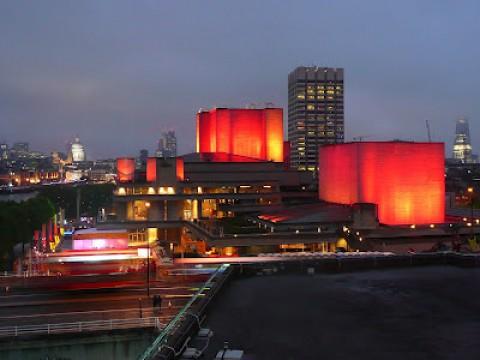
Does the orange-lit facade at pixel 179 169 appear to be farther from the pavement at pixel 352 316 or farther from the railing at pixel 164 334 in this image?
the railing at pixel 164 334

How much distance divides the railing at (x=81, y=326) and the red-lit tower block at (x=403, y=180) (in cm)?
4887

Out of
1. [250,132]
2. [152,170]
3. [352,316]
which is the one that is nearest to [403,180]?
[152,170]

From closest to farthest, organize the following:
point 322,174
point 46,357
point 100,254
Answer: point 46,357 < point 100,254 < point 322,174

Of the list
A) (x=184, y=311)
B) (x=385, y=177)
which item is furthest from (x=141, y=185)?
(x=184, y=311)

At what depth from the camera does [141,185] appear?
8794 cm

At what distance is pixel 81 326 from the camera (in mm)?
26672

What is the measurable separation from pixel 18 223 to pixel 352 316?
227ft

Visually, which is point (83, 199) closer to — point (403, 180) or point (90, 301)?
point (403, 180)

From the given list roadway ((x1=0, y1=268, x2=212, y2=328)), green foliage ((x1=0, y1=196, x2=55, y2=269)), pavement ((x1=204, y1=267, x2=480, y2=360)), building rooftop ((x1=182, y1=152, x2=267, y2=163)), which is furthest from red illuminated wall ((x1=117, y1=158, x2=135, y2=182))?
pavement ((x1=204, y1=267, x2=480, y2=360))

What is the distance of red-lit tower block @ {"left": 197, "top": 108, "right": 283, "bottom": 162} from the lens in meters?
106

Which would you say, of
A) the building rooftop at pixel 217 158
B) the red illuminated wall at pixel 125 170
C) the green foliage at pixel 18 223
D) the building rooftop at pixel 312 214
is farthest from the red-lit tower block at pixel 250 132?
the green foliage at pixel 18 223

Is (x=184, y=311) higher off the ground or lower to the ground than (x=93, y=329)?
higher

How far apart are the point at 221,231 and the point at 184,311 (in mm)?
47481

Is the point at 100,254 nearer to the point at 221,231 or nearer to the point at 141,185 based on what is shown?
the point at 221,231
